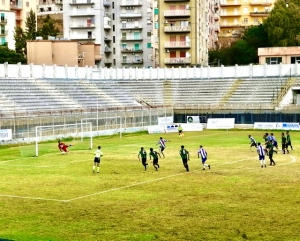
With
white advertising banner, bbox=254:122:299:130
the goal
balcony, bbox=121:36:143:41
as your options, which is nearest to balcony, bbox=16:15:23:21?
balcony, bbox=121:36:143:41

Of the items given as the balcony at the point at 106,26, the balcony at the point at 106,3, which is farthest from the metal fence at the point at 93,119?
the balcony at the point at 106,3

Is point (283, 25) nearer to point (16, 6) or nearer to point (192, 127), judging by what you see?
point (192, 127)

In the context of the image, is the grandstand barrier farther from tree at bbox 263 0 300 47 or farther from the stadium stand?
tree at bbox 263 0 300 47

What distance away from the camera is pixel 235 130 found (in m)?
83.7

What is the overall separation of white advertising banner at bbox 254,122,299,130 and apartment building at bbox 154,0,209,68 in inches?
1418

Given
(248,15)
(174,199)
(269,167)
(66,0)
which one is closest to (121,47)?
(66,0)

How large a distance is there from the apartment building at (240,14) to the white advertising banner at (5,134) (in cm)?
11334

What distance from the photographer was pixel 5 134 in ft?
206

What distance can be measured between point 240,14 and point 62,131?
373 ft

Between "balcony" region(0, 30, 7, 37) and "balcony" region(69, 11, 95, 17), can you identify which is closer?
"balcony" region(69, 11, 95, 17)

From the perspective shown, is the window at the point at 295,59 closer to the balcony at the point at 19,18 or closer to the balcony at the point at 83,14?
the balcony at the point at 83,14

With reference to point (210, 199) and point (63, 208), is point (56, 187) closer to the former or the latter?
point (63, 208)

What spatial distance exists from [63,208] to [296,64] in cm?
7076

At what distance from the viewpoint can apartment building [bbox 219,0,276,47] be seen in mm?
170125
